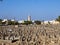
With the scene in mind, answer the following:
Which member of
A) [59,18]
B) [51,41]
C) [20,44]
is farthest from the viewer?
[59,18]

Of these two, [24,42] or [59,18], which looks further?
[59,18]

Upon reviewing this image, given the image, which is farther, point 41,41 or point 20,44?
point 41,41

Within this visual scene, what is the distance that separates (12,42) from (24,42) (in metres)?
1.31

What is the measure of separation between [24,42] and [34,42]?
0.59 meters

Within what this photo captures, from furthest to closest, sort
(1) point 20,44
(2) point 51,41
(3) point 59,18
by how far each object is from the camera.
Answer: (3) point 59,18, (2) point 51,41, (1) point 20,44

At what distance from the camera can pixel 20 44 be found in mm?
10188

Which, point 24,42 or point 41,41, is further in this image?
point 41,41

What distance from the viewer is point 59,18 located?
69875 mm

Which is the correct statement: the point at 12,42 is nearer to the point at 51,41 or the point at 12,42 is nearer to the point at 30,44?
the point at 30,44

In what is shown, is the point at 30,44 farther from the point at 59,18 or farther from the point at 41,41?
the point at 59,18

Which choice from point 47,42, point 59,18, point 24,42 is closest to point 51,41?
point 47,42

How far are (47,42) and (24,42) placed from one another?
1.38 metres

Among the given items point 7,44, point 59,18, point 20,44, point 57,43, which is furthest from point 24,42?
point 59,18

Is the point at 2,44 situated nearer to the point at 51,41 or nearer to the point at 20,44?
the point at 20,44
